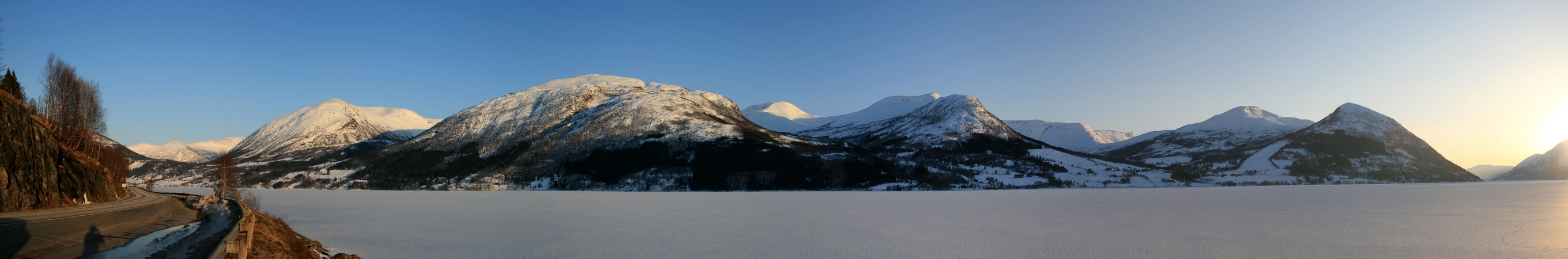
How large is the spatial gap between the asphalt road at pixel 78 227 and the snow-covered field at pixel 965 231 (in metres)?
6.89

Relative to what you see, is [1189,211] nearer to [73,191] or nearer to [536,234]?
[536,234]

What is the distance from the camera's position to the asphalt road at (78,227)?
62.2ft

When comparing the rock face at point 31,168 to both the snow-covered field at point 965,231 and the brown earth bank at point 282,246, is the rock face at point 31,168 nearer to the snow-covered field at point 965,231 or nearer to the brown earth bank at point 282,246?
the snow-covered field at point 965,231

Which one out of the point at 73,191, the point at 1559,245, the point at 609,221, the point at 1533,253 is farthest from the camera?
the point at 609,221

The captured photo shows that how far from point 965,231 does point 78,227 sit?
40.9 meters

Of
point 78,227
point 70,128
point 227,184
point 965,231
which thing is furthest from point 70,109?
point 965,231

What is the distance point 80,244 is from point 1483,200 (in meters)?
113

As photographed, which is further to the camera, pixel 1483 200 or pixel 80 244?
pixel 1483 200

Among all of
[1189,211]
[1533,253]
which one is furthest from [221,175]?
[1533,253]

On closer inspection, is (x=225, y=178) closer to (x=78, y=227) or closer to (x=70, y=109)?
(x=70, y=109)

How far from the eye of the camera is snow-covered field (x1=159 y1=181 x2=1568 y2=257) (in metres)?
27.7

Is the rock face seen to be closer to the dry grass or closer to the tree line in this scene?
the tree line

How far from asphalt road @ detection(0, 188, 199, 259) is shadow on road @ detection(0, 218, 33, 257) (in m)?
0.02

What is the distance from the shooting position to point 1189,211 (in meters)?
52.7
